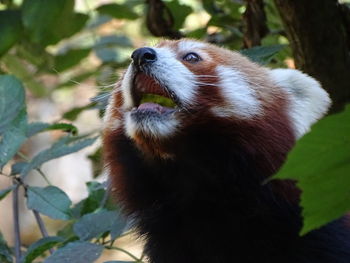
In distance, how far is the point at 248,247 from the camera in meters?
1.93

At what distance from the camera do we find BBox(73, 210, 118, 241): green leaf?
2242mm

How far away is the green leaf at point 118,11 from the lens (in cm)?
331

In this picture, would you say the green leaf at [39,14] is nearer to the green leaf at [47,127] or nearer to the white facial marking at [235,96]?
the green leaf at [47,127]

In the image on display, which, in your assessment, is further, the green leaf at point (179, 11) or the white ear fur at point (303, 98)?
the green leaf at point (179, 11)

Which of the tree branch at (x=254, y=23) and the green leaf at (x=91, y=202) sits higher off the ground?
the tree branch at (x=254, y=23)

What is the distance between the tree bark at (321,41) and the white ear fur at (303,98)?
0.24 m

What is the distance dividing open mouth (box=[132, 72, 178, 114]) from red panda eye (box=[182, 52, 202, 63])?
0.63 ft

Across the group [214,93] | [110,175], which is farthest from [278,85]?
[110,175]

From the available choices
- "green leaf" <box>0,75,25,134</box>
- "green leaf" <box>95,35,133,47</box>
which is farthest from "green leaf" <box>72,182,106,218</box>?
"green leaf" <box>95,35,133,47</box>

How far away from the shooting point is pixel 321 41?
2.51 m

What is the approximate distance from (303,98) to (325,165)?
139 centimetres

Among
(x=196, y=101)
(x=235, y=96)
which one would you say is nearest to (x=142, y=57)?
(x=196, y=101)

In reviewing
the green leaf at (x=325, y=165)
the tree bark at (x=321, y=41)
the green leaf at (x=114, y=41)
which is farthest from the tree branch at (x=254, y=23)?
the green leaf at (x=325, y=165)

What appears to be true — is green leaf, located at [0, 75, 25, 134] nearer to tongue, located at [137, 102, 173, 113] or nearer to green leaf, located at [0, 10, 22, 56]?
green leaf, located at [0, 10, 22, 56]
